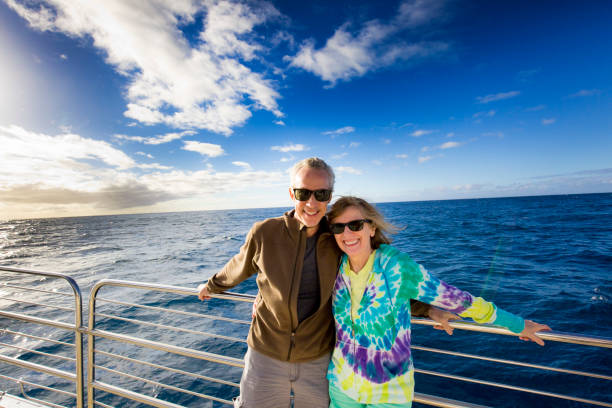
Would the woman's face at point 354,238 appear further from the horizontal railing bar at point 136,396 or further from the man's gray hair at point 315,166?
the horizontal railing bar at point 136,396

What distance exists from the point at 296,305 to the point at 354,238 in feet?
1.83

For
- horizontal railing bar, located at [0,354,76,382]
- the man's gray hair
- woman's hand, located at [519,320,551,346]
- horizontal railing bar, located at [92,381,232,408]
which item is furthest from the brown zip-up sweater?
horizontal railing bar, located at [0,354,76,382]

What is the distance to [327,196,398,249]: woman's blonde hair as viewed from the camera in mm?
1742

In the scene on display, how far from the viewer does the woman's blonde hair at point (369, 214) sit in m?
1.74

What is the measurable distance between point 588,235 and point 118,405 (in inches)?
1153

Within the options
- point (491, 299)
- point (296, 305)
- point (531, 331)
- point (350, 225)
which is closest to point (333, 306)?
point (296, 305)

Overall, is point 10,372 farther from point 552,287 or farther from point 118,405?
point 552,287

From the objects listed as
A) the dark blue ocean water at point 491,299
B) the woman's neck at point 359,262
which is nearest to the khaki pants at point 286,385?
the woman's neck at point 359,262

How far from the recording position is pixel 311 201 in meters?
1.75

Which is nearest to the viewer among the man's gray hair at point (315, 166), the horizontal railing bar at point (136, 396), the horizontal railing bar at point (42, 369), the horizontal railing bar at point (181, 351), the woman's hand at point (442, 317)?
the woman's hand at point (442, 317)

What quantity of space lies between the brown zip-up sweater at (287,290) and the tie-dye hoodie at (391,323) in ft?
0.68

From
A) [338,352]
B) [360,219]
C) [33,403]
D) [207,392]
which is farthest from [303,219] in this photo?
[207,392]

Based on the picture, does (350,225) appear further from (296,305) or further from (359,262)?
(296,305)

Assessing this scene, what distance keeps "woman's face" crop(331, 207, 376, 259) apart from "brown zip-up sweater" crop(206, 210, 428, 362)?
126 millimetres
